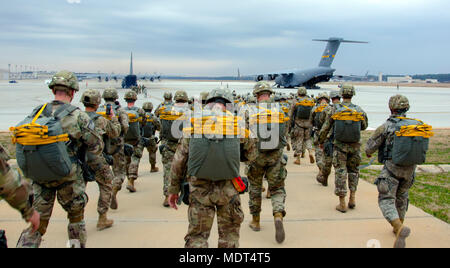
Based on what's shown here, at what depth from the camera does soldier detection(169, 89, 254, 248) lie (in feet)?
9.66

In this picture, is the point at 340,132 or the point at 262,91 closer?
the point at 262,91

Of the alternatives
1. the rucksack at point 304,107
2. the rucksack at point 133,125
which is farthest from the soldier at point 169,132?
the rucksack at point 304,107

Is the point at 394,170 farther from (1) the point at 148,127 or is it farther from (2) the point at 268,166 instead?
(1) the point at 148,127

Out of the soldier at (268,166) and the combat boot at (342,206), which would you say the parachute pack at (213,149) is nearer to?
the soldier at (268,166)

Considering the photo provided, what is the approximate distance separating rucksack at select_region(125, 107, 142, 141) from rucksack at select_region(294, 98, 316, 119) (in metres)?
4.54

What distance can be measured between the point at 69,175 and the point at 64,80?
3.42 feet

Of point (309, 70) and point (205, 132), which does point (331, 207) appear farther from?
point (309, 70)

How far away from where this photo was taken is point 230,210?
10.4 ft

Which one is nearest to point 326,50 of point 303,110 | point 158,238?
point 303,110

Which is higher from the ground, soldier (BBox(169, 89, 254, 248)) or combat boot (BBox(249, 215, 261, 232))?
soldier (BBox(169, 89, 254, 248))

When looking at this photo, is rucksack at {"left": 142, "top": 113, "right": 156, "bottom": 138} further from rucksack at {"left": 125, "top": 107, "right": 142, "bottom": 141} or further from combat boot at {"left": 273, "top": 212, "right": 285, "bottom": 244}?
combat boot at {"left": 273, "top": 212, "right": 285, "bottom": 244}

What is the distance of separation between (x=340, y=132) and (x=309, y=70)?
38678 millimetres

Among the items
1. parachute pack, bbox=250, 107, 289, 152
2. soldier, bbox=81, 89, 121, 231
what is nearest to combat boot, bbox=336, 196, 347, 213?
parachute pack, bbox=250, 107, 289, 152

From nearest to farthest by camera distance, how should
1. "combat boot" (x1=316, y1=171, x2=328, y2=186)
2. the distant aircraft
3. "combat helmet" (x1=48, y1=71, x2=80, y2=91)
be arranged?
"combat helmet" (x1=48, y1=71, x2=80, y2=91)
"combat boot" (x1=316, y1=171, x2=328, y2=186)
the distant aircraft
